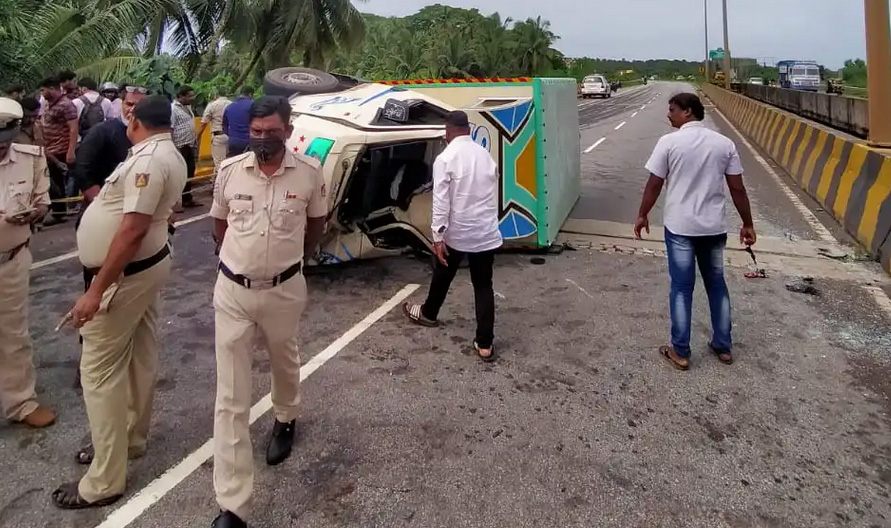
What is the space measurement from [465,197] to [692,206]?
1.49 metres

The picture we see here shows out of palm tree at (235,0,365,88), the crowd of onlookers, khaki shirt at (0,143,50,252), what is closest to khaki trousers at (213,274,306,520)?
khaki shirt at (0,143,50,252)

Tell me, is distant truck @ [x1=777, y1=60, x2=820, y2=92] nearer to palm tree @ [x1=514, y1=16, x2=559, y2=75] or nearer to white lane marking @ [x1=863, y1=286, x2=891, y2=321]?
palm tree @ [x1=514, y1=16, x2=559, y2=75]

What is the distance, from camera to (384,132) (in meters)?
5.94

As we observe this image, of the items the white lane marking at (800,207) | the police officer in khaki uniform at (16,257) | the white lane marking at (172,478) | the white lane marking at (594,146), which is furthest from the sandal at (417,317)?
the white lane marking at (594,146)

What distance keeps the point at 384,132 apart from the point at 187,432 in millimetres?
3105

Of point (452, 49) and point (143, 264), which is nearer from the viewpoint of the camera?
point (143, 264)

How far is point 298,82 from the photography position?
7.89 metres

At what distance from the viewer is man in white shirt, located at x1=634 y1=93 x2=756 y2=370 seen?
4.49m

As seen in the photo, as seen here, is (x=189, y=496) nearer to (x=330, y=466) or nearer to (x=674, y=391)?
(x=330, y=466)

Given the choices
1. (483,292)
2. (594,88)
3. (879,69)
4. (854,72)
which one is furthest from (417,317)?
(854,72)

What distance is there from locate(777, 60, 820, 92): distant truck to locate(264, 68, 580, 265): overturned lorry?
4169cm

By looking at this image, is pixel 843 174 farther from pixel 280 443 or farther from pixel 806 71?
pixel 806 71

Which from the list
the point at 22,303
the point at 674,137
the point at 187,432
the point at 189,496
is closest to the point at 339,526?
the point at 189,496

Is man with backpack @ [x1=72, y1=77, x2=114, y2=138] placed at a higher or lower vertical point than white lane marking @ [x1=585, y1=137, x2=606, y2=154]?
higher
